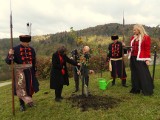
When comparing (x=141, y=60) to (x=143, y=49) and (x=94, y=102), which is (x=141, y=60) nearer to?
(x=143, y=49)

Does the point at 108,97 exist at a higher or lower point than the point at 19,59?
lower

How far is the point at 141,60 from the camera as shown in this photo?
9430 millimetres

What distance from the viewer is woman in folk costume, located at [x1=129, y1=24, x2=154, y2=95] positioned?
30.6 ft

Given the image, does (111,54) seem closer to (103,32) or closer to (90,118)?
(90,118)

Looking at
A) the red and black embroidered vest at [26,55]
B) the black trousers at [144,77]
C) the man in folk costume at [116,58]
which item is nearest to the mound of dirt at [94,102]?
the black trousers at [144,77]

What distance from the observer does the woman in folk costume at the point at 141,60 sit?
9.32 metres

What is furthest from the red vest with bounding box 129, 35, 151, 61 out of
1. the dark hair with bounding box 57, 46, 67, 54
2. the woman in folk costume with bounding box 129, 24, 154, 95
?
the dark hair with bounding box 57, 46, 67, 54

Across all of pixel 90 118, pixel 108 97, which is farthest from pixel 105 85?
pixel 90 118

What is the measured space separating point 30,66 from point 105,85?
3.68 meters

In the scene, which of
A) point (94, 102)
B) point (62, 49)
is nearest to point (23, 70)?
point (62, 49)

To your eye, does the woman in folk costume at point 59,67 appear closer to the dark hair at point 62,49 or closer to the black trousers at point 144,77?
→ the dark hair at point 62,49

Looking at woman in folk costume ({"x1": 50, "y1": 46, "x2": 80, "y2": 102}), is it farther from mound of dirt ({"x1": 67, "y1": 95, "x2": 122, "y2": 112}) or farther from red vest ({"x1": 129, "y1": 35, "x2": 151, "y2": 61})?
red vest ({"x1": 129, "y1": 35, "x2": 151, "y2": 61})

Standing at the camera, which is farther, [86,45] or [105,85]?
[105,85]

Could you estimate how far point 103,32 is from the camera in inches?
5994
